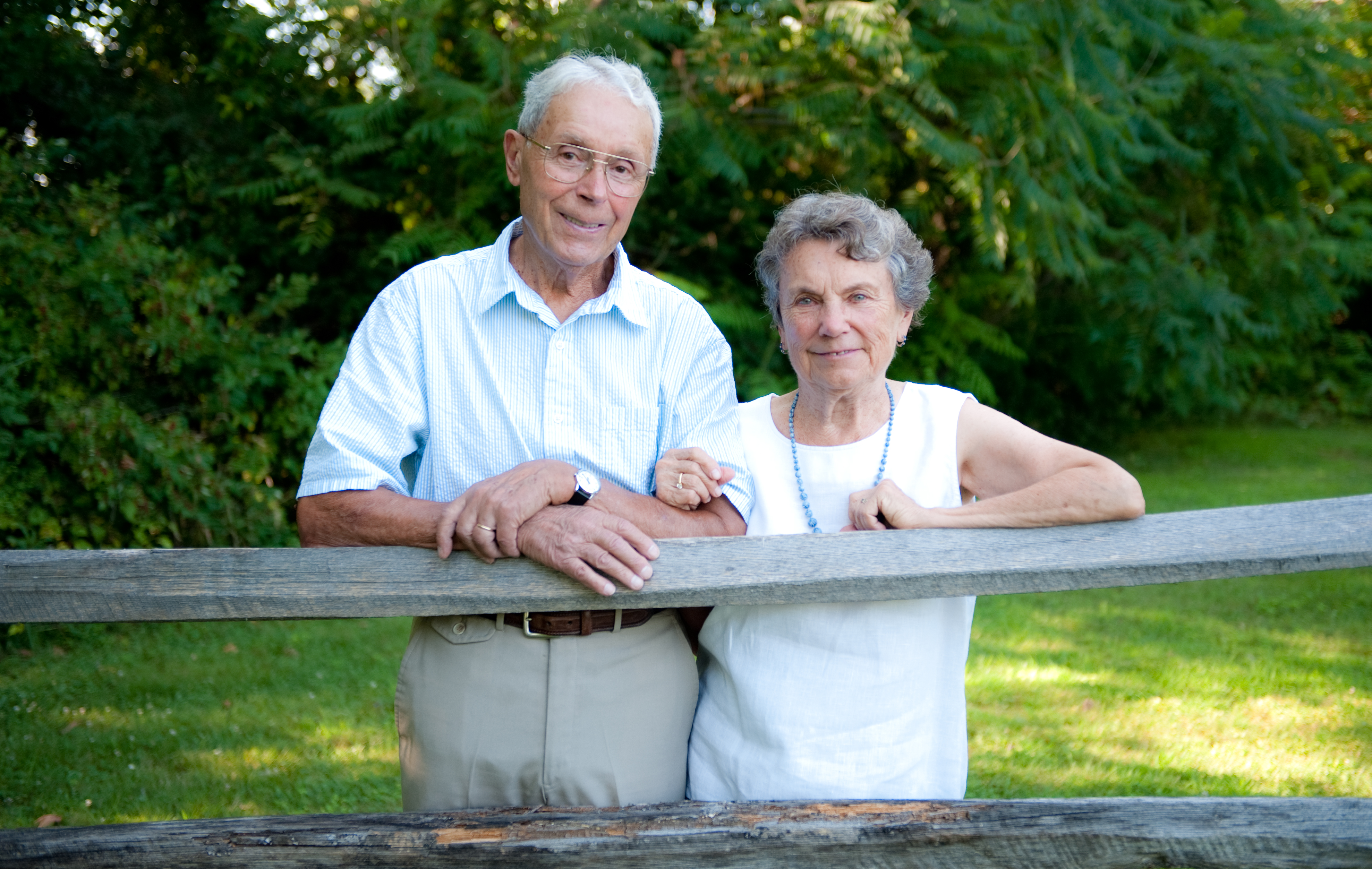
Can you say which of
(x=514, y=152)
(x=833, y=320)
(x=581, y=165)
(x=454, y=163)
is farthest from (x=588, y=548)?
(x=454, y=163)

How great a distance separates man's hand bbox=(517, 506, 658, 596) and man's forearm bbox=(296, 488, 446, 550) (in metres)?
0.21

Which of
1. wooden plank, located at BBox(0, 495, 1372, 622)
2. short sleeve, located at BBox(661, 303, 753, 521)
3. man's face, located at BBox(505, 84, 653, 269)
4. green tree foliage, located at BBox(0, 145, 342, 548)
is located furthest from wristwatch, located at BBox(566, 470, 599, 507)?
green tree foliage, located at BBox(0, 145, 342, 548)

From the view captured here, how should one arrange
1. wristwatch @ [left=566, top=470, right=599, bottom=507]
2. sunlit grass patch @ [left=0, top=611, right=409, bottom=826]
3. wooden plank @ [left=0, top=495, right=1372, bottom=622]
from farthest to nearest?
1. sunlit grass patch @ [left=0, top=611, right=409, bottom=826]
2. wristwatch @ [left=566, top=470, right=599, bottom=507]
3. wooden plank @ [left=0, top=495, right=1372, bottom=622]

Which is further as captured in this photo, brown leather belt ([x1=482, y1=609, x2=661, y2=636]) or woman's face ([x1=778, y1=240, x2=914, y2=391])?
woman's face ([x1=778, y1=240, x2=914, y2=391])

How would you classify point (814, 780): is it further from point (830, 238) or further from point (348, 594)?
point (830, 238)

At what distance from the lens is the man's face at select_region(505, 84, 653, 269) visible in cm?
218

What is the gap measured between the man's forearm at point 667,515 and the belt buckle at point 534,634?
28 centimetres

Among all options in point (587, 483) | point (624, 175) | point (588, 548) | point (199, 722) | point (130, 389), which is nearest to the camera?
point (588, 548)

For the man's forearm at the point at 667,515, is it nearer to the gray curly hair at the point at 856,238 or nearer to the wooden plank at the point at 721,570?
the wooden plank at the point at 721,570

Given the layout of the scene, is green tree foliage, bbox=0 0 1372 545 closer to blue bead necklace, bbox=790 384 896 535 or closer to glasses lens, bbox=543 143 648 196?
blue bead necklace, bbox=790 384 896 535

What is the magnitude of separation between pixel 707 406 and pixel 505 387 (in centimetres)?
46

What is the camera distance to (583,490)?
6.57 ft

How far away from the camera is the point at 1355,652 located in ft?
16.6

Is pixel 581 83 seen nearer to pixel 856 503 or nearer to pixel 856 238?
pixel 856 238
